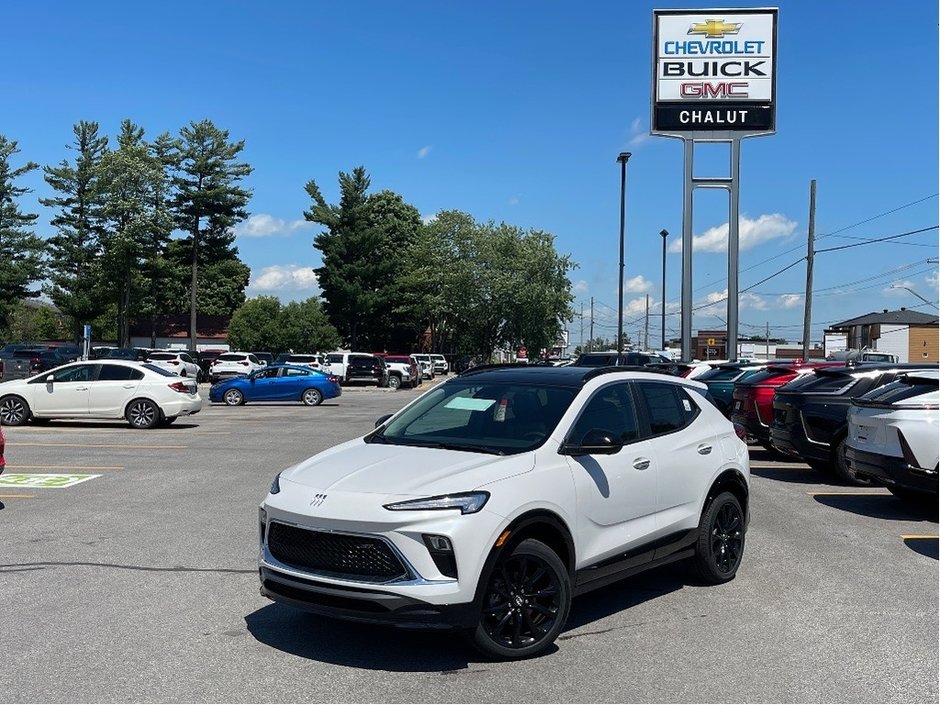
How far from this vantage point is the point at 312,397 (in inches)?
1272

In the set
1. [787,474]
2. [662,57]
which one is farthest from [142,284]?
[787,474]

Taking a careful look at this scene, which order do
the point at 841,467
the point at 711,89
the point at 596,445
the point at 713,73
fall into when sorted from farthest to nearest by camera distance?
the point at 713,73
the point at 711,89
the point at 841,467
the point at 596,445

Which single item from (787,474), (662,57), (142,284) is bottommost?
(787,474)

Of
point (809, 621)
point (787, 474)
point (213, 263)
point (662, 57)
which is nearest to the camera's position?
point (809, 621)

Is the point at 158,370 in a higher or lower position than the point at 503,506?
higher

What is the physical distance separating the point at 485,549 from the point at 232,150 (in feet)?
222

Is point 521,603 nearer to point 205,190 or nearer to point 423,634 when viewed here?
point 423,634

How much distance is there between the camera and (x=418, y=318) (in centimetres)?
7938

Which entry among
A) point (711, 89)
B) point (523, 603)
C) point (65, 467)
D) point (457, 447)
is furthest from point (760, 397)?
point (711, 89)

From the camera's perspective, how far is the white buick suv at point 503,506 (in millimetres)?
4918

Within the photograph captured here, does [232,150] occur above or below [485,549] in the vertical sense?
above

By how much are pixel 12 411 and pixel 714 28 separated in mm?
28451

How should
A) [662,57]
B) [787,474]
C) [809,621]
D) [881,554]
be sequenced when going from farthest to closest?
[662,57] → [787,474] → [881,554] → [809,621]

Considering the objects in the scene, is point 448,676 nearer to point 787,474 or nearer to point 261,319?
point 787,474
